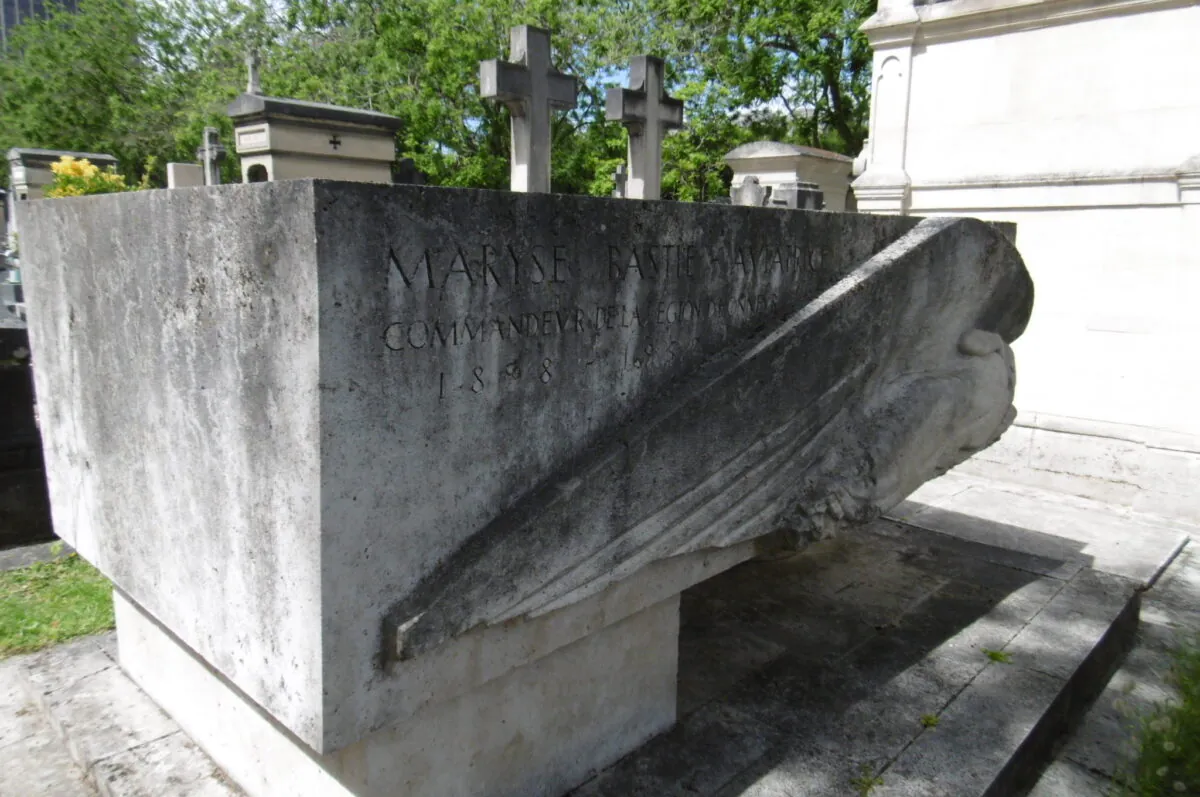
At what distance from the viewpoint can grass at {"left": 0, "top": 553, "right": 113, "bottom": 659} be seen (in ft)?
12.5

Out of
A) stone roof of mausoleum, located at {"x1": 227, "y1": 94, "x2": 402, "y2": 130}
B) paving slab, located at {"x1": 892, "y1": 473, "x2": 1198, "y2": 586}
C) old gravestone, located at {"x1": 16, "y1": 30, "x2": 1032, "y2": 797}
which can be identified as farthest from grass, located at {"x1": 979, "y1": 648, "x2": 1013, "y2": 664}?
stone roof of mausoleum, located at {"x1": 227, "y1": 94, "x2": 402, "y2": 130}

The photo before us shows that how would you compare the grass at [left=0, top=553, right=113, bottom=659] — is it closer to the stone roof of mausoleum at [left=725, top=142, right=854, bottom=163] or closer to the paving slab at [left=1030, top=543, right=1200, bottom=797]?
the paving slab at [left=1030, top=543, right=1200, bottom=797]

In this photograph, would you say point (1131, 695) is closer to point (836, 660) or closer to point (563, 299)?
point (836, 660)

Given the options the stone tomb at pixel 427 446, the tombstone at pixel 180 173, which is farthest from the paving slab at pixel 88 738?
the tombstone at pixel 180 173

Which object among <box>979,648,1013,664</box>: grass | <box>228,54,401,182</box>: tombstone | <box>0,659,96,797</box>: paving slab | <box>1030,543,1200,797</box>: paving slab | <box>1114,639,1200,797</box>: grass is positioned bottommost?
<box>1030,543,1200,797</box>: paving slab

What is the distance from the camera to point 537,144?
5.02 meters

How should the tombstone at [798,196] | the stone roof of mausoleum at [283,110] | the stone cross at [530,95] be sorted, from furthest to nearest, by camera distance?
1. the tombstone at [798,196]
2. the stone roof of mausoleum at [283,110]
3. the stone cross at [530,95]

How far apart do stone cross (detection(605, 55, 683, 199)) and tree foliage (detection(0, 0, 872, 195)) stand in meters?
12.1

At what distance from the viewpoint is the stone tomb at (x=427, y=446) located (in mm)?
2076

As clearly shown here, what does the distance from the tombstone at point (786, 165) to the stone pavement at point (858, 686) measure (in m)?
7.00

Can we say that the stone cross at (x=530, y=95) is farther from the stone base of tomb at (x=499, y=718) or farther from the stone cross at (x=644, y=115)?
the stone base of tomb at (x=499, y=718)

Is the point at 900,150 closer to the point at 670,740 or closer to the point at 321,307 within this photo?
the point at 670,740

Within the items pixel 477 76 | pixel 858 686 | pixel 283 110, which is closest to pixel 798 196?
pixel 283 110

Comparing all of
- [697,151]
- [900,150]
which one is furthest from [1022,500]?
[697,151]
